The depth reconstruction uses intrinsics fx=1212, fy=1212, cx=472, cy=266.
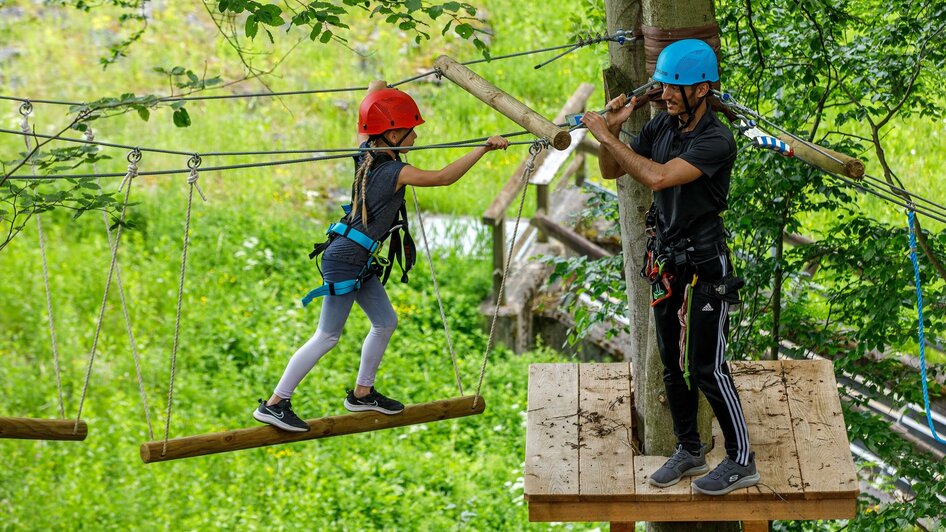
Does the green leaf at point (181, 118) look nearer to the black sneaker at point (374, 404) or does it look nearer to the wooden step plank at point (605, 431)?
the black sneaker at point (374, 404)

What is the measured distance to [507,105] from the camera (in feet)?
13.5

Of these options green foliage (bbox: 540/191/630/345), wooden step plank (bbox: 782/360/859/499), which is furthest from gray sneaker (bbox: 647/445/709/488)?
green foliage (bbox: 540/191/630/345)

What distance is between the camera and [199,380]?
989 cm

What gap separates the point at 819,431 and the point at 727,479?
1.75 feet

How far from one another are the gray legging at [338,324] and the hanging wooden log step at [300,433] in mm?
162

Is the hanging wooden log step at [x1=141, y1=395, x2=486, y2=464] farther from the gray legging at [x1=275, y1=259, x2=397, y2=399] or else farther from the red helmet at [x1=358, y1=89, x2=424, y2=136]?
the red helmet at [x1=358, y1=89, x2=424, y2=136]

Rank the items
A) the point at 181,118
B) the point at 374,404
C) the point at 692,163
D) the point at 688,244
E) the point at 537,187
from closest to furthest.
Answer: the point at 692,163 → the point at 688,244 → the point at 374,404 → the point at 181,118 → the point at 537,187

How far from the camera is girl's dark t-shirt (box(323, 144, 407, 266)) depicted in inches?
168

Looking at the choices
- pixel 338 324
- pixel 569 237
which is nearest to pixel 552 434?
pixel 338 324

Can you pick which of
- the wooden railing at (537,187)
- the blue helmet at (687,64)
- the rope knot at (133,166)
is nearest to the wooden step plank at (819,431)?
the blue helmet at (687,64)

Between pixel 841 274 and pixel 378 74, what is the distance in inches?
317

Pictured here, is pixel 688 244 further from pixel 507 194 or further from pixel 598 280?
pixel 507 194

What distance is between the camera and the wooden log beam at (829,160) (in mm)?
3779

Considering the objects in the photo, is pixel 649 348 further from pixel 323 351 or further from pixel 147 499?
pixel 147 499
